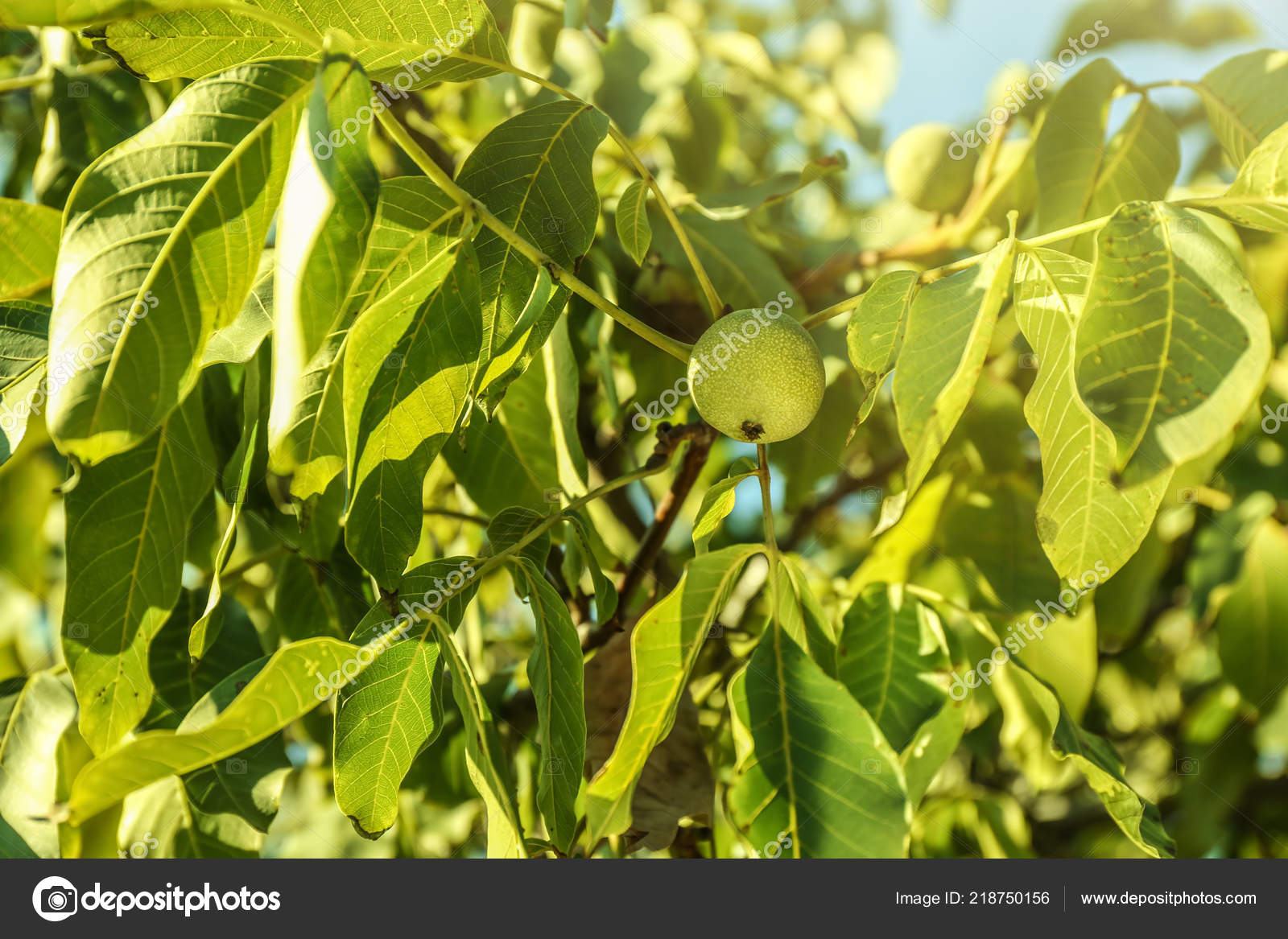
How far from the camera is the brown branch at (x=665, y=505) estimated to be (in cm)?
73

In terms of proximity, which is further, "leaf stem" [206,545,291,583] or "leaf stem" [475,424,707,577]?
"leaf stem" [206,545,291,583]

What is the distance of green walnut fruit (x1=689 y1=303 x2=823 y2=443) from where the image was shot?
56 cm

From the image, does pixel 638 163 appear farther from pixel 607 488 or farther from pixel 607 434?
pixel 607 434

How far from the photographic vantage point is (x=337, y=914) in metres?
0.65

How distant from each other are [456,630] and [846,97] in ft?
3.40

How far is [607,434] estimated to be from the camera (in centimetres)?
117

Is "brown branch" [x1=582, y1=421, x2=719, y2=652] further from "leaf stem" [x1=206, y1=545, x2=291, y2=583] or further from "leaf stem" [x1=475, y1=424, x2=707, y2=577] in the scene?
"leaf stem" [x1=206, y1=545, x2=291, y2=583]

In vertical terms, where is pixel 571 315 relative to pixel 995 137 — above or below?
below

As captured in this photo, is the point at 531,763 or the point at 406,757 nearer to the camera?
the point at 406,757

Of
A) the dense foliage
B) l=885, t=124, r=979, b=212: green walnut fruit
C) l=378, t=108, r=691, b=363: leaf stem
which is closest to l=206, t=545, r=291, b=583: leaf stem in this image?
→ the dense foliage

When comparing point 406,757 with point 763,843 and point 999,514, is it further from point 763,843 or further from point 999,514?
point 999,514

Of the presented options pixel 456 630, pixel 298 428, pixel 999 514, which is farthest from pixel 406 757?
pixel 999 514

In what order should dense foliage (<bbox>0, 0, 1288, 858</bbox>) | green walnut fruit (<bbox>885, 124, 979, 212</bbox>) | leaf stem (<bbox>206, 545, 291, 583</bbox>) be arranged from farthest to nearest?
1. green walnut fruit (<bbox>885, 124, 979, 212</bbox>)
2. leaf stem (<bbox>206, 545, 291, 583</bbox>)
3. dense foliage (<bbox>0, 0, 1288, 858</bbox>)

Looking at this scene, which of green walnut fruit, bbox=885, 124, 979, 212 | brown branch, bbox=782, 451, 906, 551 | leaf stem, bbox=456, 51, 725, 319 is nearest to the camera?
leaf stem, bbox=456, 51, 725, 319
